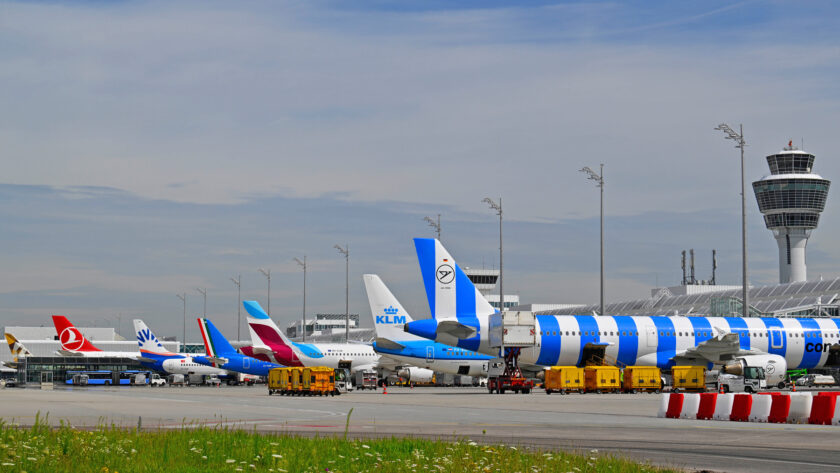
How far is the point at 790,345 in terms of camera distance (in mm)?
66312

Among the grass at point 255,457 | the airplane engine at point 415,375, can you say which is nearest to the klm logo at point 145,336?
the airplane engine at point 415,375

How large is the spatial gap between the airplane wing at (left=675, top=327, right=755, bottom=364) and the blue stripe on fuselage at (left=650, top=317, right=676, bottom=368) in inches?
23.1

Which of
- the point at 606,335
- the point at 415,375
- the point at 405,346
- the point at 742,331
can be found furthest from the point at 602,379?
the point at 415,375

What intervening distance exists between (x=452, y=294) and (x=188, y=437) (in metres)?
43.7

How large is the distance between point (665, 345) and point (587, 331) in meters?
6.35

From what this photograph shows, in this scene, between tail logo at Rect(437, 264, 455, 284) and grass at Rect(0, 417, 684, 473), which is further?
tail logo at Rect(437, 264, 455, 284)

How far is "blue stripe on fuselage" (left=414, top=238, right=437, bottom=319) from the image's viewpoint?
60.7 metres

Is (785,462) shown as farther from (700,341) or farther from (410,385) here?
(410,385)

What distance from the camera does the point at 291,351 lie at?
88438 mm

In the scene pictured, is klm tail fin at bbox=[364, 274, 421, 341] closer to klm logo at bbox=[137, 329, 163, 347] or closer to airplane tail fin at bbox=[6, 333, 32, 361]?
klm logo at bbox=[137, 329, 163, 347]

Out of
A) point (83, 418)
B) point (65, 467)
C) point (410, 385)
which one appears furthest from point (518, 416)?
point (410, 385)

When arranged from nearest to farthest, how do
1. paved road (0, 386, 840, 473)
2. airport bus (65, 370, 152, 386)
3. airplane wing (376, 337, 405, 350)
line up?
paved road (0, 386, 840, 473) → airplane wing (376, 337, 405, 350) → airport bus (65, 370, 152, 386)

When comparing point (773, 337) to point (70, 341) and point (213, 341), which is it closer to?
point (213, 341)

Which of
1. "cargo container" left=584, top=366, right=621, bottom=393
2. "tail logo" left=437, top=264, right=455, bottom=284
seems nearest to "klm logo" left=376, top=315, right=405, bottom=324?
"tail logo" left=437, top=264, right=455, bottom=284
